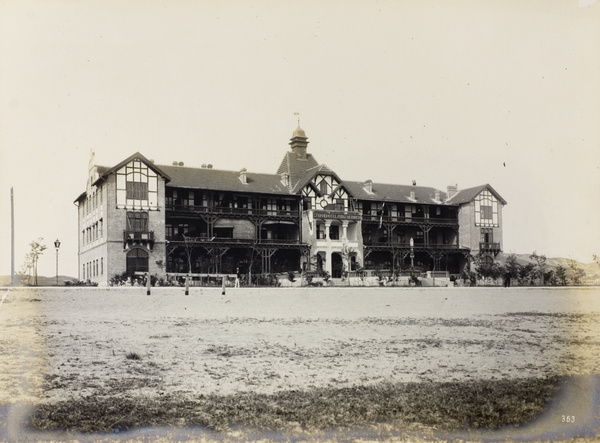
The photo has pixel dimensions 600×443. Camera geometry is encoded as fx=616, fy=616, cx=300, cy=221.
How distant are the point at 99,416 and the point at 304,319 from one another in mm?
9200

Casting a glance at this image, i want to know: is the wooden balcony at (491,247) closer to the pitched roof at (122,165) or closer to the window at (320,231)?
the window at (320,231)

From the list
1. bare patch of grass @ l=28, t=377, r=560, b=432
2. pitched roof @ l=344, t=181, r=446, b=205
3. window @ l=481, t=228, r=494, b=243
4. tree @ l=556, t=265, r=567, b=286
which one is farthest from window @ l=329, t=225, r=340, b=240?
bare patch of grass @ l=28, t=377, r=560, b=432

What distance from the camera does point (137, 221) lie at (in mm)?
42812

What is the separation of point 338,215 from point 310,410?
45.8 meters

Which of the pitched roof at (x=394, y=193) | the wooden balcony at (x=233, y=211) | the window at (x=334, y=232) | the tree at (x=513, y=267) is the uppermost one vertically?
the pitched roof at (x=394, y=193)

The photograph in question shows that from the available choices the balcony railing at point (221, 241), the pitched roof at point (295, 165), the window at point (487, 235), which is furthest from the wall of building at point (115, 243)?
the window at point (487, 235)

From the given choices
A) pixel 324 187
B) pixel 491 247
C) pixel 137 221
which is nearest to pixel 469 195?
pixel 491 247

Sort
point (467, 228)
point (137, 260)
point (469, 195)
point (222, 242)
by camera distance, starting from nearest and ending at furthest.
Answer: point (137, 260) → point (222, 242) → point (467, 228) → point (469, 195)

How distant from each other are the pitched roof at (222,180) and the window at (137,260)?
6979mm

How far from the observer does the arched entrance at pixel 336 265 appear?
5275cm

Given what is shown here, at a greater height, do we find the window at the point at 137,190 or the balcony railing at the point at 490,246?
the window at the point at 137,190

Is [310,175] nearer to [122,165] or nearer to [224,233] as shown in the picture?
[224,233]

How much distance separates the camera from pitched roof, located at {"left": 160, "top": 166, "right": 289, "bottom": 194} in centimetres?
4906

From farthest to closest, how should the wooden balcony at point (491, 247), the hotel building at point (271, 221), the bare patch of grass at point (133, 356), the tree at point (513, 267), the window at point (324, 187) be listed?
the wooden balcony at point (491, 247) → the window at point (324, 187) → the tree at point (513, 267) → the hotel building at point (271, 221) → the bare patch of grass at point (133, 356)
